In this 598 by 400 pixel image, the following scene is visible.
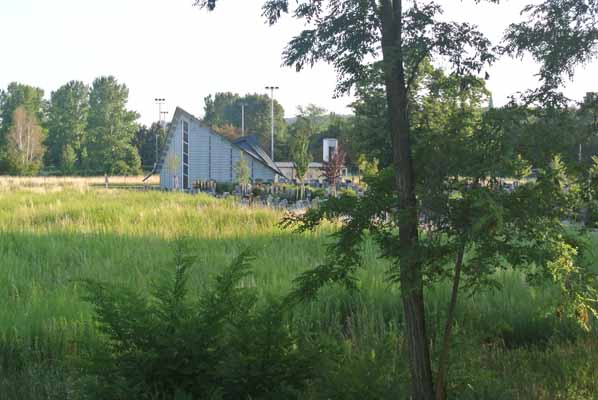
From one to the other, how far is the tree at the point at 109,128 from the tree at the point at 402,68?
58651mm

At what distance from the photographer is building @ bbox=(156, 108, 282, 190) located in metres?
36.6

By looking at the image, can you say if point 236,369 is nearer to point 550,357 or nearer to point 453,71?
point 453,71

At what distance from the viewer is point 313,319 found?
473cm

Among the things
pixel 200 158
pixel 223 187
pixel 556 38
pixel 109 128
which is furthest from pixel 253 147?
pixel 556 38

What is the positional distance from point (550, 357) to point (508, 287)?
1851mm

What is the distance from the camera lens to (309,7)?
314 centimetres

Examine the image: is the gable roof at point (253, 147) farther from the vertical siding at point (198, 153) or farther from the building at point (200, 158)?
the vertical siding at point (198, 153)

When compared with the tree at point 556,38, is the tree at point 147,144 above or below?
above

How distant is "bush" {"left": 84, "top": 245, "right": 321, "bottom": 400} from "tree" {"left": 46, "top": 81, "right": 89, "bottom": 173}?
227ft

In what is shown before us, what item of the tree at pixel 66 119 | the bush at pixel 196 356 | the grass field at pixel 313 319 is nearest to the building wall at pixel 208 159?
the grass field at pixel 313 319

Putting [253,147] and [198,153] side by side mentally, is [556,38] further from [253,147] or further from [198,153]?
[253,147]

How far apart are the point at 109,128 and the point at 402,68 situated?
71.0 m

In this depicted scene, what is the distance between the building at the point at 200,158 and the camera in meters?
36.6

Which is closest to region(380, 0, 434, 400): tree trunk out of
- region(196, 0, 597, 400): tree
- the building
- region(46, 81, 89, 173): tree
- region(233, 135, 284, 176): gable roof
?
region(196, 0, 597, 400): tree
